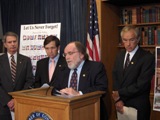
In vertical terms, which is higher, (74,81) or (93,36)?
(93,36)

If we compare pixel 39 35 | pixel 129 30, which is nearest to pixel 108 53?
pixel 39 35

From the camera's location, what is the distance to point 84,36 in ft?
14.8

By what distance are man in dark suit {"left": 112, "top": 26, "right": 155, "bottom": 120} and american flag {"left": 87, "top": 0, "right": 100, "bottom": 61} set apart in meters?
1.11

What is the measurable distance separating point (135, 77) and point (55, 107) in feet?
3.93

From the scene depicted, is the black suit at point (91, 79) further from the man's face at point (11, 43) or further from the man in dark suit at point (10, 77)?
the man's face at point (11, 43)

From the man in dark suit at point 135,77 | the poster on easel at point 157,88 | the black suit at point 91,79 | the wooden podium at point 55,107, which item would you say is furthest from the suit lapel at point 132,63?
the wooden podium at point 55,107

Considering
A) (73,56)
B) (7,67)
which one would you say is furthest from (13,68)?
(73,56)

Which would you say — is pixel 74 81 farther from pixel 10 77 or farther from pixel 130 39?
pixel 10 77

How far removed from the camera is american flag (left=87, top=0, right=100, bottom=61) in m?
4.16

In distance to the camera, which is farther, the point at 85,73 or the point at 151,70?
the point at 151,70

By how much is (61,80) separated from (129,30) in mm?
892

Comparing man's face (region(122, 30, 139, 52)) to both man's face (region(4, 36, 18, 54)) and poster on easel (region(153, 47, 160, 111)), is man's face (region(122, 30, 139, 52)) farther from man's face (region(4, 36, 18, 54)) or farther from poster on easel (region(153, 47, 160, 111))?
man's face (region(4, 36, 18, 54))

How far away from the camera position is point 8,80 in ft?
11.2

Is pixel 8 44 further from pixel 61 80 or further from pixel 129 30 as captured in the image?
pixel 129 30
